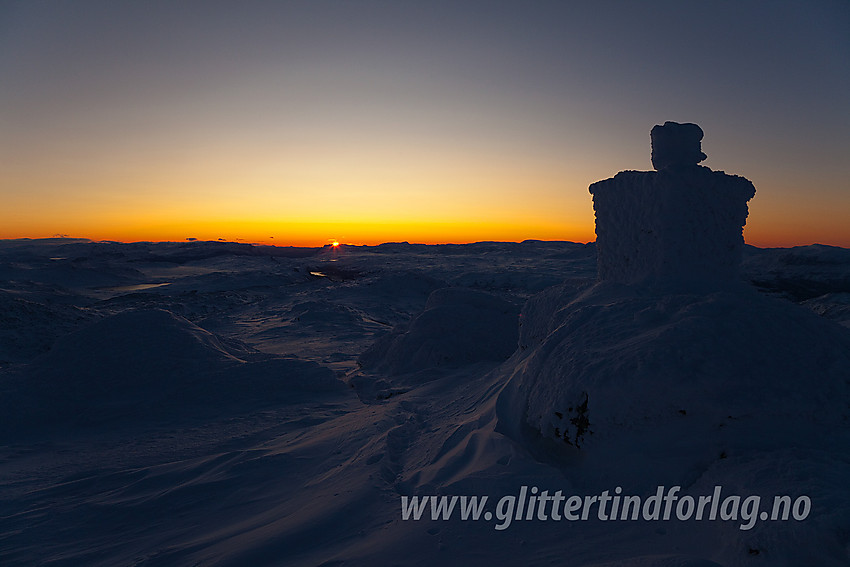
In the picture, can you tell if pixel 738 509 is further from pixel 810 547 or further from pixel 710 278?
pixel 710 278

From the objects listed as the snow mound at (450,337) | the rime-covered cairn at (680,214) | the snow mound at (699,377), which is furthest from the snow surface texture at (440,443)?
the snow mound at (450,337)

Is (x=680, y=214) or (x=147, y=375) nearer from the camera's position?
(x=680, y=214)

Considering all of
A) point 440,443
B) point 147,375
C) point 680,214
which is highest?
point 680,214

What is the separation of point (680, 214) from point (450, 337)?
596 centimetres

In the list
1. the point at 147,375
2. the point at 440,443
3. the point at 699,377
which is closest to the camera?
the point at 699,377

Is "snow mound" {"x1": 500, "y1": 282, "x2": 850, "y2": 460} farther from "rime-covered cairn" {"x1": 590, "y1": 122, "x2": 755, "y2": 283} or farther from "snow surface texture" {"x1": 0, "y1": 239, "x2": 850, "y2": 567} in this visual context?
"rime-covered cairn" {"x1": 590, "y1": 122, "x2": 755, "y2": 283}

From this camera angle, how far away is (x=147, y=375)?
8.33 m

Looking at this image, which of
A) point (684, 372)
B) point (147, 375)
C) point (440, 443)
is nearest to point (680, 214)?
point (684, 372)

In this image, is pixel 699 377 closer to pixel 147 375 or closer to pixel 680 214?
pixel 680 214

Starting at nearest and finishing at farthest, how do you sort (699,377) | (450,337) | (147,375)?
(699,377) → (147,375) → (450,337)

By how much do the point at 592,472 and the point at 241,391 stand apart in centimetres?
685

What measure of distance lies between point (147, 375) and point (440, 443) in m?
6.54

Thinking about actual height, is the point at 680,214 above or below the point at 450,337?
above

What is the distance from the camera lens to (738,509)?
2.79 metres
